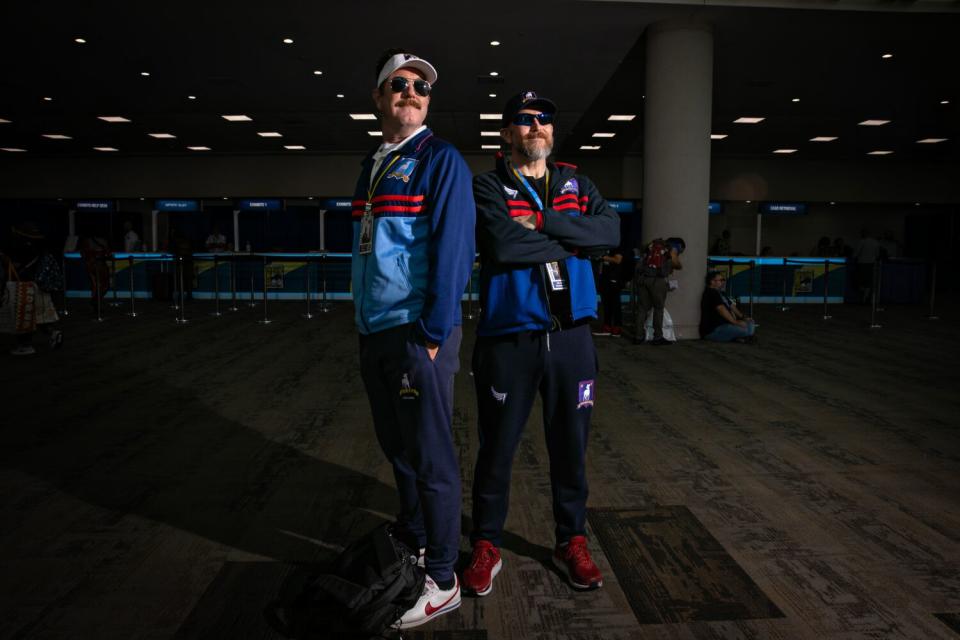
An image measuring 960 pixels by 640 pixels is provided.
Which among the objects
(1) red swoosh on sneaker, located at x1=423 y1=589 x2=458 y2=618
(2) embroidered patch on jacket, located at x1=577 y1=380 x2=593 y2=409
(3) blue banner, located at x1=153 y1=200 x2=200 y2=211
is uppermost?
(3) blue banner, located at x1=153 y1=200 x2=200 y2=211

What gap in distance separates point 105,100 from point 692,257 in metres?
12.0

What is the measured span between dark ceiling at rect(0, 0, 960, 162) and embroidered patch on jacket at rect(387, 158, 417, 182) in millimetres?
7699

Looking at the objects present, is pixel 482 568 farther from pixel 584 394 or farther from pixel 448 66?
pixel 448 66

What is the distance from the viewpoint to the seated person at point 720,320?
916 centimetres

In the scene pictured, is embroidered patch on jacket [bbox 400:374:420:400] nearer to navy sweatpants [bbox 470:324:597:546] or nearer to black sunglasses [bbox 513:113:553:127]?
navy sweatpants [bbox 470:324:597:546]

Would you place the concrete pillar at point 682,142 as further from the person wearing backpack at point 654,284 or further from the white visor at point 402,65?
the white visor at point 402,65

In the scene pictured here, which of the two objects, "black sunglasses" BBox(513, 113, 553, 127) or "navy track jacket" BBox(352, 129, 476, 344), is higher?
"black sunglasses" BBox(513, 113, 553, 127)

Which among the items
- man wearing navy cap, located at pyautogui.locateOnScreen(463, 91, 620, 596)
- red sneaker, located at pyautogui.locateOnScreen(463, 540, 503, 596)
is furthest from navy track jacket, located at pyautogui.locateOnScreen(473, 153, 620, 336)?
red sneaker, located at pyautogui.locateOnScreen(463, 540, 503, 596)

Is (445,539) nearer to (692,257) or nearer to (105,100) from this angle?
(692,257)

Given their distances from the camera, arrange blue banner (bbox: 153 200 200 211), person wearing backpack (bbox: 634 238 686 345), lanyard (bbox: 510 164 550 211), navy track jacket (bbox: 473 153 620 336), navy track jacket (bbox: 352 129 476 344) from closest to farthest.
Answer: navy track jacket (bbox: 352 129 476 344) < navy track jacket (bbox: 473 153 620 336) < lanyard (bbox: 510 164 550 211) < person wearing backpack (bbox: 634 238 686 345) < blue banner (bbox: 153 200 200 211)

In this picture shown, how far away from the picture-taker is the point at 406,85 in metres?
2.16

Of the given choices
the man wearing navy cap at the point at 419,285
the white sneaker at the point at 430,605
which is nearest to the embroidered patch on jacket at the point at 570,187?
the man wearing navy cap at the point at 419,285

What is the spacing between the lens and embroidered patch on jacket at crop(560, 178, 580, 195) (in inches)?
97.6

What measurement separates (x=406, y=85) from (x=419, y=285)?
633 millimetres
